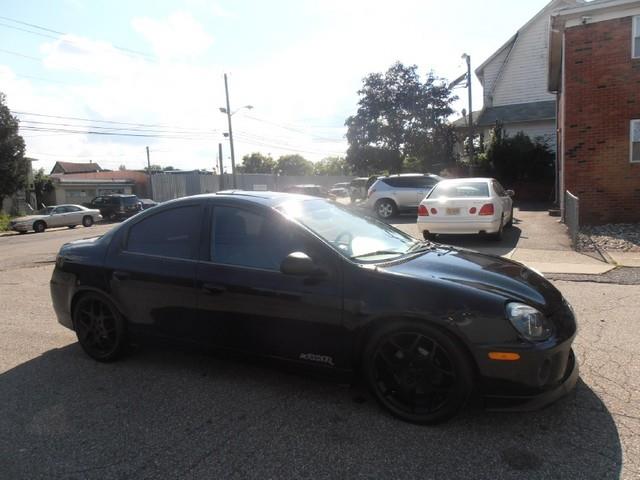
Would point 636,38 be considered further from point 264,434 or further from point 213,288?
point 264,434

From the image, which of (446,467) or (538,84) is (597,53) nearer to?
(446,467)

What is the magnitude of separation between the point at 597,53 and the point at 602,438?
1243cm

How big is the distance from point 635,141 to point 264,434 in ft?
42.9

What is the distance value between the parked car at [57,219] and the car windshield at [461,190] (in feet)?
75.5

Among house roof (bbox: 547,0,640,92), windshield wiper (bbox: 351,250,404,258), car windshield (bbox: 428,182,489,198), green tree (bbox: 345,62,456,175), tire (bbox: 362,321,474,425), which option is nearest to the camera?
tire (bbox: 362,321,474,425)

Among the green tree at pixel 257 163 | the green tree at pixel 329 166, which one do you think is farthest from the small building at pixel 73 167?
the green tree at pixel 329 166

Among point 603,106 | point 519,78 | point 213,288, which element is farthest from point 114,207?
point 213,288

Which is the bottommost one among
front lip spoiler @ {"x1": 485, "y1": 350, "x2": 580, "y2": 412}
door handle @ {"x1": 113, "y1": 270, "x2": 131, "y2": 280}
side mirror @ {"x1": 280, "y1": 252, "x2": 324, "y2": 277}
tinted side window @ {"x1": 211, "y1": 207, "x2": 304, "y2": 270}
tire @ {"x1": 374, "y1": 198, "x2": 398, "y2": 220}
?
front lip spoiler @ {"x1": 485, "y1": 350, "x2": 580, "y2": 412}

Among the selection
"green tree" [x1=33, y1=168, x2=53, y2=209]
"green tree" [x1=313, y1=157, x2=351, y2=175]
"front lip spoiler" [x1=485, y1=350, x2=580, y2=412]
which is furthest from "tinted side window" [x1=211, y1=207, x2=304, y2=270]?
"green tree" [x1=313, y1=157, x2=351, y2=175]

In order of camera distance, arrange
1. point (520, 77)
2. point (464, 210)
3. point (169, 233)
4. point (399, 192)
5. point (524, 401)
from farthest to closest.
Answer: point (520, 77) → point (399, 192) → point (464, 210) → point (169, 233) → point (524, 401)

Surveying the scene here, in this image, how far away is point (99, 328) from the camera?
14.1 ft

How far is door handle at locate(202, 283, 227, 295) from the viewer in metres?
3.62

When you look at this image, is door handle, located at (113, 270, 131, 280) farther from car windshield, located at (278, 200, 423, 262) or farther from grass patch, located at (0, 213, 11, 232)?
grass patch, located at (0, 213, 11, 232)

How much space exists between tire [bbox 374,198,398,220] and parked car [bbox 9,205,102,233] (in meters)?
19.1
